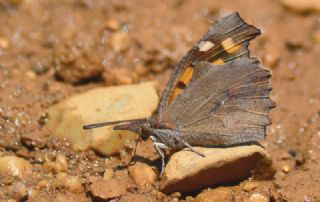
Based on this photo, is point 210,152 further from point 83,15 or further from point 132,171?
point 83,15

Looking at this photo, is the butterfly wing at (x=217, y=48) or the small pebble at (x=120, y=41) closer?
the butterfly wing at (x=217, y=48)

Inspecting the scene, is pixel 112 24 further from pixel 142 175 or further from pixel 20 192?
pixel 20 192

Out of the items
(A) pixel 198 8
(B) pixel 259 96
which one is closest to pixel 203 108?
(B) pixel 259 96

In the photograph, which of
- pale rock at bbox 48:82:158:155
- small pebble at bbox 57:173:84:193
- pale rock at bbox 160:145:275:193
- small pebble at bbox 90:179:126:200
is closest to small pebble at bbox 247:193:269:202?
pale rock at bbox 160:145:275:193

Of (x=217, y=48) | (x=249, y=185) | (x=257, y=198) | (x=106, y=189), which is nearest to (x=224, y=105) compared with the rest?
(x=217, y=48)

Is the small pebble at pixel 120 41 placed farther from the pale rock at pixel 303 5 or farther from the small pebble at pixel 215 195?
the small pebble at pixel 215 195

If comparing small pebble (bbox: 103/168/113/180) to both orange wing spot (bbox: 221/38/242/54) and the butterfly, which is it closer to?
the butterfly

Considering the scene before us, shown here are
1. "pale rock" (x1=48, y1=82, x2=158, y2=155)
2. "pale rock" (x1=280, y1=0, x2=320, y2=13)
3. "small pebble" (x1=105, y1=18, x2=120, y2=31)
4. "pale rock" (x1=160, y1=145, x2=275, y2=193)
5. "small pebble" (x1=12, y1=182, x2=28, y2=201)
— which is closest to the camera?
"small pebble" (x1=12, y1=182, x2=28, y2=201)

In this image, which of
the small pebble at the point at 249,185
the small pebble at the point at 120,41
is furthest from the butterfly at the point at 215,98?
the small pebble at the point at 120,41
